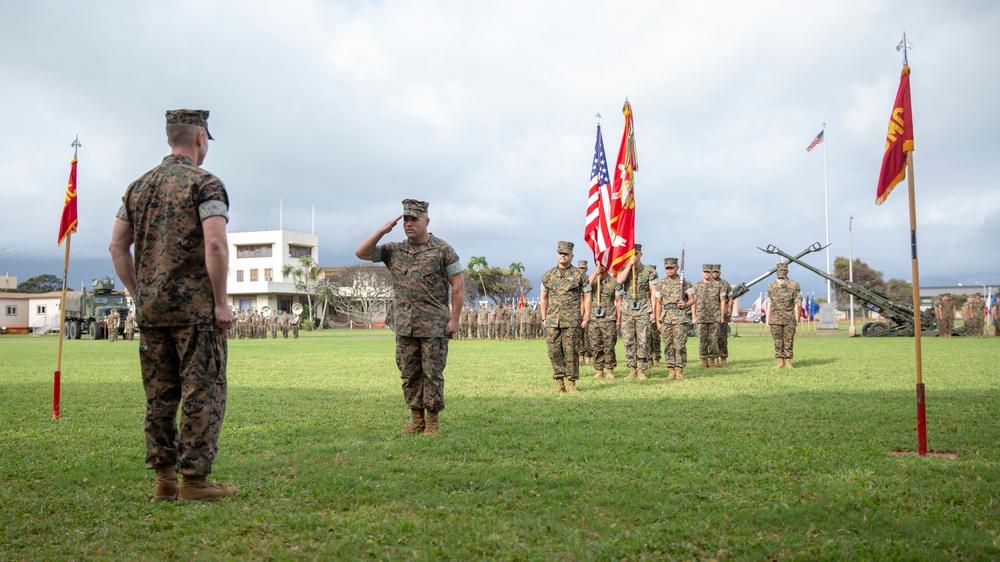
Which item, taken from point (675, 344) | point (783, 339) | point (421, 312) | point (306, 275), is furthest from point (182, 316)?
point (306, 275)

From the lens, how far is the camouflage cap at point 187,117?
4887 mm

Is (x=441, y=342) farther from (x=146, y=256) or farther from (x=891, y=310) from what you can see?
(x=891, y=310)

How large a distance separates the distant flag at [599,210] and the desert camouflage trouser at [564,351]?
11.0 feet

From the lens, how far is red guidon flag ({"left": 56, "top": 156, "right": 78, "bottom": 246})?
356 inches

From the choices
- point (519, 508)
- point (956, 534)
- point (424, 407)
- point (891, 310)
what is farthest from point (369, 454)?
point (891, 310)

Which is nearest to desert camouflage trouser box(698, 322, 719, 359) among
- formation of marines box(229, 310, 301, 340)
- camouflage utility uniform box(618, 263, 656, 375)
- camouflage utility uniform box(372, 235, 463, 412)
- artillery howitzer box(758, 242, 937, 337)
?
camouflage utility uniform box(618, 263, 656, 375)

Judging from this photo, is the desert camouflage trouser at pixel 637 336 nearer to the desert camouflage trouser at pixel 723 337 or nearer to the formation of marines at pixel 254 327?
the desert camouflage trouser at pixel 723 337

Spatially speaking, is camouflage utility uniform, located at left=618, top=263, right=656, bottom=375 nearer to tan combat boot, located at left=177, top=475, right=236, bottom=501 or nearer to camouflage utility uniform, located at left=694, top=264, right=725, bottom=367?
camouflage utility uniform, located at left=694, top=264, right=725, bottom=367

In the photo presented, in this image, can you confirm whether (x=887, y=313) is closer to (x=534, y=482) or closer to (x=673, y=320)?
(x=673, y=320)

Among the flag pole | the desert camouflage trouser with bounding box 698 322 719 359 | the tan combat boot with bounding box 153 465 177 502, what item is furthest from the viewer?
the desert camouflage trouser with bounding box 698 322 719 359

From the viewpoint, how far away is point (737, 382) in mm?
12516

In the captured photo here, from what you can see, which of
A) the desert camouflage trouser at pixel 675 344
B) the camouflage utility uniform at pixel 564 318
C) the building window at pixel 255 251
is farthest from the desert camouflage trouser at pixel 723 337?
the building window at pixel 255 251

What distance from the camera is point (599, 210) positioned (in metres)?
15.1

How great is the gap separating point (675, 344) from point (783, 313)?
3747 millimetres
